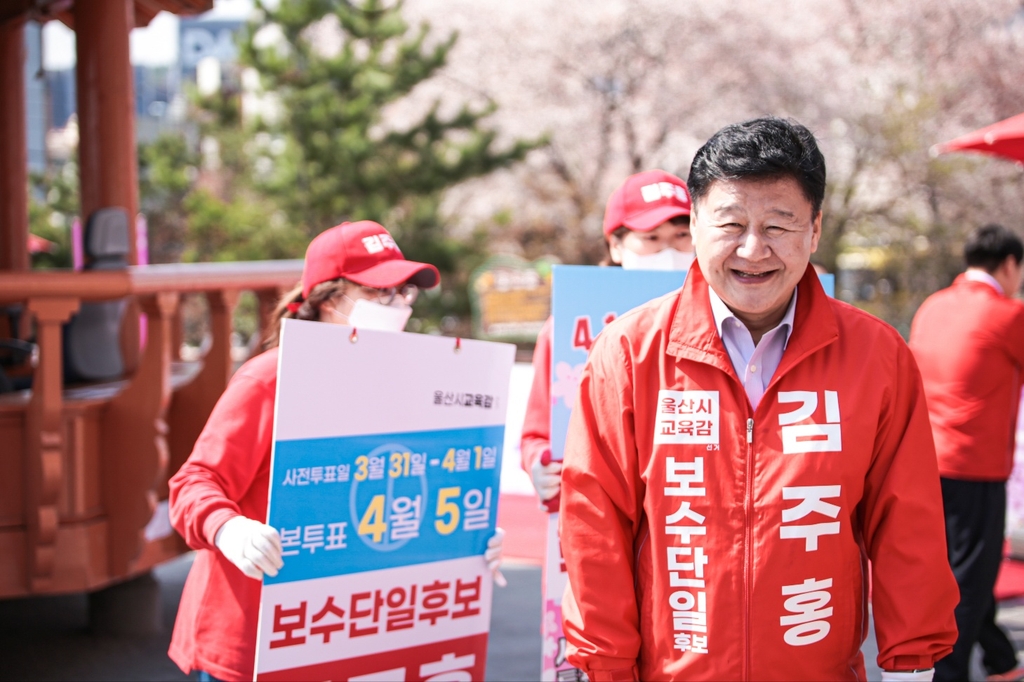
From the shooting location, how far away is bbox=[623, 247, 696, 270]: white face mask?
3.05 m

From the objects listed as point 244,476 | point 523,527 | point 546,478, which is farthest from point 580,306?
point 523,527

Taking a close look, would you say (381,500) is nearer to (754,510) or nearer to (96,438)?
(754,510)

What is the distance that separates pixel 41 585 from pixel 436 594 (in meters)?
1.84

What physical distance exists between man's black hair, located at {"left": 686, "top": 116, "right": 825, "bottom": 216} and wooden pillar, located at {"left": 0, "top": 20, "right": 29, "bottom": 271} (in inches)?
235

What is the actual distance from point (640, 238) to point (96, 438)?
2360mm

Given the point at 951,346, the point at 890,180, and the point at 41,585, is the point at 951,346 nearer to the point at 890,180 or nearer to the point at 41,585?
the point at 41,585

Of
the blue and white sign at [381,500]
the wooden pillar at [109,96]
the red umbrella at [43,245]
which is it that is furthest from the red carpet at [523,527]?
the red umbrella at [43,245]

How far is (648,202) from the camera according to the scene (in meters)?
3.02

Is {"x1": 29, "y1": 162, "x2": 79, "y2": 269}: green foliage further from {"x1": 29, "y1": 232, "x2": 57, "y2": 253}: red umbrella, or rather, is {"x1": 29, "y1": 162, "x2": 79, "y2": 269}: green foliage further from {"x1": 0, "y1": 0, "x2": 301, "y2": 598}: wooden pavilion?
{"x1": 0, "y1": 0, "x2": 301, "y2": 598}: wooden pavilion

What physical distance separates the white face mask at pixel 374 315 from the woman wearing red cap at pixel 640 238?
49 cm

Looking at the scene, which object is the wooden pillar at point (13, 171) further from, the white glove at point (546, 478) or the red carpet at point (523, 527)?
the white glove at point (546, 478)

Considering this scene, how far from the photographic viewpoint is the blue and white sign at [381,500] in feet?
8.04

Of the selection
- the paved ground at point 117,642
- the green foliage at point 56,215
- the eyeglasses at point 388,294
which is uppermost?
the green foliage at point 56,215

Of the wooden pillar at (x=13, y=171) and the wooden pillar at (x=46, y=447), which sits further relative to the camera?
the wooden pillar at (x=13, y=171)
